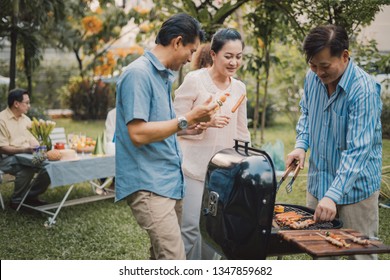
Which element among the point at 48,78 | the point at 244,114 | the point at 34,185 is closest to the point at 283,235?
A: the point at 244,114

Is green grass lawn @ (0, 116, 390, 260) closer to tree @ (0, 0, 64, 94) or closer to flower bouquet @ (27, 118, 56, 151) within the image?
flower bouquet @ (27, 118, 56, 151)

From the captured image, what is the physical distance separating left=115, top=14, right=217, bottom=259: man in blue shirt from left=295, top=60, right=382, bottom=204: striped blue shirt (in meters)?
0.59

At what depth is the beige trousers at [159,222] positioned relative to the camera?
8.33 feet

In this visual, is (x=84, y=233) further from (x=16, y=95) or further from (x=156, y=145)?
(x=156, y=145)

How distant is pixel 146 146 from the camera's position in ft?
8.36

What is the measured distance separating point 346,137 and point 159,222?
92cm

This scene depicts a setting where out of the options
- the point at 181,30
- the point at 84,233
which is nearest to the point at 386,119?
the point at 181,30

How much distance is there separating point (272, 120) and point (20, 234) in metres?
8.08

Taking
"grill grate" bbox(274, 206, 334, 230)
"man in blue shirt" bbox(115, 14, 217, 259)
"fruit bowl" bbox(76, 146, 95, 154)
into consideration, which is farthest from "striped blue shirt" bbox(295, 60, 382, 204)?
"fruit bowl" bbox(76, 146, 95, 154)

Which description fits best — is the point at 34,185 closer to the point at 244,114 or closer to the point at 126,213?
the point at 126,213

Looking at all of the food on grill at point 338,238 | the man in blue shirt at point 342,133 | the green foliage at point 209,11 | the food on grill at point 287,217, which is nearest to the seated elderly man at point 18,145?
the green foliage at point 209,11

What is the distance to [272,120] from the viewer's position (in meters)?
12.5

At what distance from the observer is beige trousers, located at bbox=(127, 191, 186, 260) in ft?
8.33

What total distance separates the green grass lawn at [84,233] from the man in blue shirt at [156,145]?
185cm
